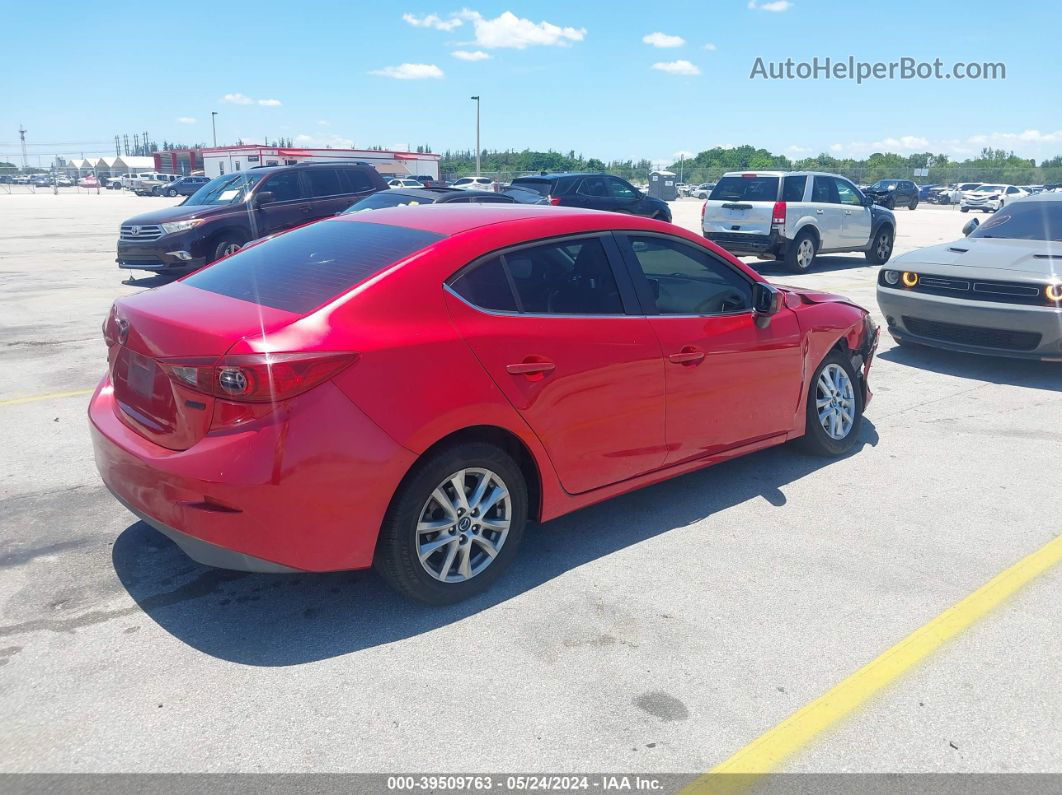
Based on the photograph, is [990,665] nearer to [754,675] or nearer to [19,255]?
[754,675]

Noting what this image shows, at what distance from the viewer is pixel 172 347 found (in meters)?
3.30

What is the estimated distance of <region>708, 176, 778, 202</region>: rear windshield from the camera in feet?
49.4

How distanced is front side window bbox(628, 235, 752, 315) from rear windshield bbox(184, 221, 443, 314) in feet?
3.90

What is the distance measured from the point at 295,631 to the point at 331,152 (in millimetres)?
48803

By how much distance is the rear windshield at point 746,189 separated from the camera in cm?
1505

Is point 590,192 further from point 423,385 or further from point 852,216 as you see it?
point 423,385

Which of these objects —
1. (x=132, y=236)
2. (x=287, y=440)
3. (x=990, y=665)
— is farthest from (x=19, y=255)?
(x=990, y=665)

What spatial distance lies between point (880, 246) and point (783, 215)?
3.97 metres

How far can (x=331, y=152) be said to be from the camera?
48.8 meters

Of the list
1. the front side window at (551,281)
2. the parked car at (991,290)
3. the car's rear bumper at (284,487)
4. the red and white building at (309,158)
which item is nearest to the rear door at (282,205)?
the parked car at (991,290)

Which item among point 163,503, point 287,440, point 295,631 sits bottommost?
point 295,631

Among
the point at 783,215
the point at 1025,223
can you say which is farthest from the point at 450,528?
the point at 783,215

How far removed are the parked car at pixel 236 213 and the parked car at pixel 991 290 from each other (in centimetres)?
896

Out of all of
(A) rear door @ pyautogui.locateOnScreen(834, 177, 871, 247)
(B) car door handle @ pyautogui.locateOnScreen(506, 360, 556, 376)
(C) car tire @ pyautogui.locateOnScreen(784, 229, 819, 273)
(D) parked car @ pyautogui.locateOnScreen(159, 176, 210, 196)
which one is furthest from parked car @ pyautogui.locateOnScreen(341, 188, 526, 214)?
(D) parked car @ pyautogui.locateOnScreen(159, 176, 210, 196)
